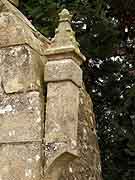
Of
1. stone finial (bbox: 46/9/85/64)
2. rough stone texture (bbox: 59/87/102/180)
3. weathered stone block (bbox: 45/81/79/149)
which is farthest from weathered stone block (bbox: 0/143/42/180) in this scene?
stone finial (bbox: 46/9/85/64)

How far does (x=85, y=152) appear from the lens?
5387 mm

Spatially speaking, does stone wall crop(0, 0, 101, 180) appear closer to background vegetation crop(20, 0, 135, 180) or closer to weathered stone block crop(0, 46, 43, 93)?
weathered stone block crop(0, 46, 43, 93)

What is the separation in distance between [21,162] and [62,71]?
79 centimetres

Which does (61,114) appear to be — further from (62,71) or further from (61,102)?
(62,71)

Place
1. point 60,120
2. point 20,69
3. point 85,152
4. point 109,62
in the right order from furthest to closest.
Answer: point 109,62
point 85,152
point 20,69
point 60,120

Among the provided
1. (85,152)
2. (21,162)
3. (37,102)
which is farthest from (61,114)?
(85,152)

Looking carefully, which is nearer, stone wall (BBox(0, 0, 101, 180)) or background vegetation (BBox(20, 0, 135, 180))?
stone wall (BBox(0, 0, 101, 180))

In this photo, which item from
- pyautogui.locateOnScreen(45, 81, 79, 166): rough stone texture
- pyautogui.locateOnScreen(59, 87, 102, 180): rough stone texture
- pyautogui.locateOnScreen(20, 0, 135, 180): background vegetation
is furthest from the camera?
pyautogui.locateOnScreen(20, 0, 135, 180): background vegetation

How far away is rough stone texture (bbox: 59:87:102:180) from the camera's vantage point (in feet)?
16.7

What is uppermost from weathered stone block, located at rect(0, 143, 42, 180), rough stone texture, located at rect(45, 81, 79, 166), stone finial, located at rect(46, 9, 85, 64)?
stone finial, located at rect(46, 9, 85, 64)

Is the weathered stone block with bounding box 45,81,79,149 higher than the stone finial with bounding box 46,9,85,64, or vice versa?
the stone finial with bounding box 46,9,85,64

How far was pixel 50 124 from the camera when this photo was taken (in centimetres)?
451

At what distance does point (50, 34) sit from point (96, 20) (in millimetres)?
719

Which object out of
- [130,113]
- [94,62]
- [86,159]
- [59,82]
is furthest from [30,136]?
[94,62]
